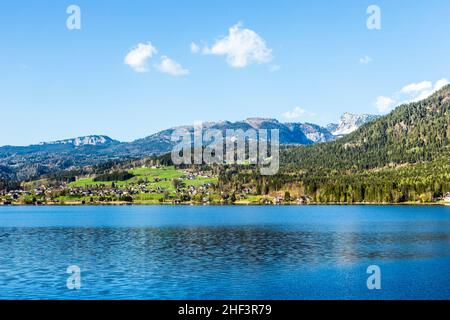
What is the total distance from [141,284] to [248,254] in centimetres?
2901

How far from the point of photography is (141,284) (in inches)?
2429

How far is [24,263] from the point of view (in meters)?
78.4

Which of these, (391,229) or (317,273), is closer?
(317,273)
